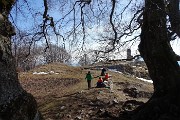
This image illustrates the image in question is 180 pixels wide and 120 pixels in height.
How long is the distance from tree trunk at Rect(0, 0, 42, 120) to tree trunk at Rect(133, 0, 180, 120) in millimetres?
5336

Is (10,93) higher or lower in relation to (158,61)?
lower

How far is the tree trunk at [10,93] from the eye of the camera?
19.2 ft

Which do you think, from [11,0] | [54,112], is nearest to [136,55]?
[54,112]

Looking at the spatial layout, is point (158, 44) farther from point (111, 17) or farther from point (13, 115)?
point (13, 115)

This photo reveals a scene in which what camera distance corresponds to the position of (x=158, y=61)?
36.9ft

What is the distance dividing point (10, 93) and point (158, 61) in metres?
6.36

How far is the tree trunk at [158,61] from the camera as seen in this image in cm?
1067

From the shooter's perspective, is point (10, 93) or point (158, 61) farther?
point (158, 61)

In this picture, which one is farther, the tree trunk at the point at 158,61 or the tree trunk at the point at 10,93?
the tree trunk at the point at 158,61

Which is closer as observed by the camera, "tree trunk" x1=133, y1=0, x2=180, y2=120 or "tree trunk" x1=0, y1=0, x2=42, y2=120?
"tree trunk" x1=0, y1=0, x2=42, y2=120

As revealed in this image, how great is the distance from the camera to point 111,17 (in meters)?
12.6

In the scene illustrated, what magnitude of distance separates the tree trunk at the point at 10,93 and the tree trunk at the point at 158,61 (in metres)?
5.34

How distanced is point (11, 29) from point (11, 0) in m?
0.58

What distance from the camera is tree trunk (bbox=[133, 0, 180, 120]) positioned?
10.7 m
